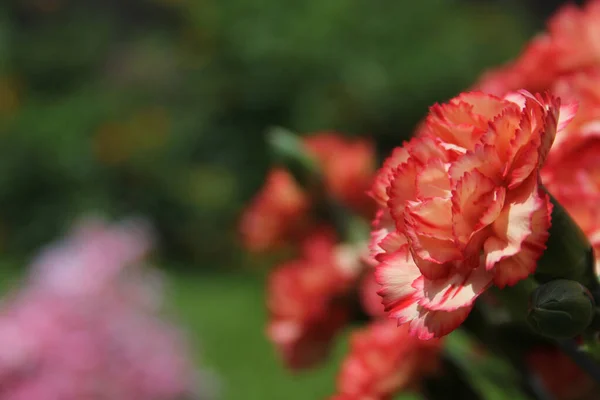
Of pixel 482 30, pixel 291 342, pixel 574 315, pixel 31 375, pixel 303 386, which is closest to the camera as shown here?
pixel 574 315

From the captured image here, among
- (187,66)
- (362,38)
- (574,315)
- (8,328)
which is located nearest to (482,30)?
(362,38)

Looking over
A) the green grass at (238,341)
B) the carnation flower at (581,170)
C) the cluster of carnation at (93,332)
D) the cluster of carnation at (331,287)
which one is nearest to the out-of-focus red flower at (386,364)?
the cluster of carnation at (331,287)

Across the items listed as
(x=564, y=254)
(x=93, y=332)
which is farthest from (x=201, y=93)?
(x=564, y=254)

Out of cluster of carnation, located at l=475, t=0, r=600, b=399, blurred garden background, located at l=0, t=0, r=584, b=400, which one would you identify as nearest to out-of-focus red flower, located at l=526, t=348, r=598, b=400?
cluster of carnation, located at l=475, t=0, r=600, b=399

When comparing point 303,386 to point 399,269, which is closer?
point 399,269

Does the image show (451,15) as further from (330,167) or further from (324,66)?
(330,167)

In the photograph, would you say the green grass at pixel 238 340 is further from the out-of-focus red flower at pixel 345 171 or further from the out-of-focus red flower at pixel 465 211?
the out-of-focus red flower at pixel 465 211
